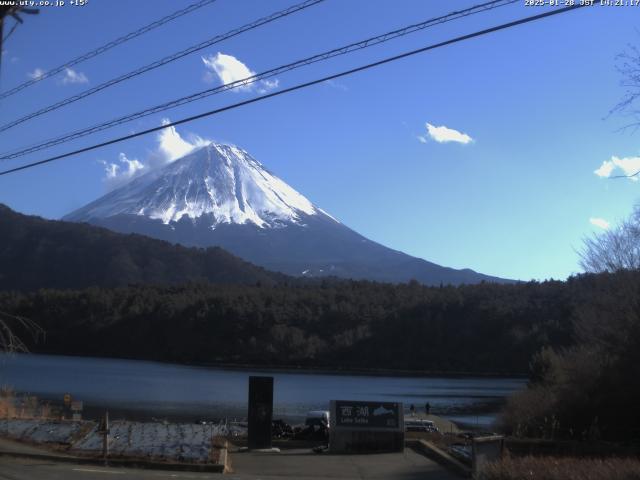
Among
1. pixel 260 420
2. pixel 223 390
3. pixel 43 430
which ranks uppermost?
pixel 260 420

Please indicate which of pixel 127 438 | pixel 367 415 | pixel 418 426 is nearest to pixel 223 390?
pixel 418 426

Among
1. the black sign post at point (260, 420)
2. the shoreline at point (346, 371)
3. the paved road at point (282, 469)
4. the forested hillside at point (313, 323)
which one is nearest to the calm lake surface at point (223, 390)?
the shoreline at point (346, 371)

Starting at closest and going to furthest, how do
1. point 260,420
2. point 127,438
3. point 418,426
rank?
point 127,438, point 260,420, point 418,426

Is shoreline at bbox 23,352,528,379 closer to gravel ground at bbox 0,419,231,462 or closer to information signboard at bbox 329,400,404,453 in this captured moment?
information signboard at bbox 329,400,404,453

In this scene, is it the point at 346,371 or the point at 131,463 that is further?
the point at 346,371

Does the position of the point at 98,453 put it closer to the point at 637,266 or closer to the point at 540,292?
the point at 637,266

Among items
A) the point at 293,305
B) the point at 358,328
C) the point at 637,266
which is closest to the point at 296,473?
the point at 637,266

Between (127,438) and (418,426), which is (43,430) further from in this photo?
(418,426)

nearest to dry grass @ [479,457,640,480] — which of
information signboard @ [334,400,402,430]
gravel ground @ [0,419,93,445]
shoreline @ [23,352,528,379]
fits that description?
information signboard @ [334,400,402,430]
